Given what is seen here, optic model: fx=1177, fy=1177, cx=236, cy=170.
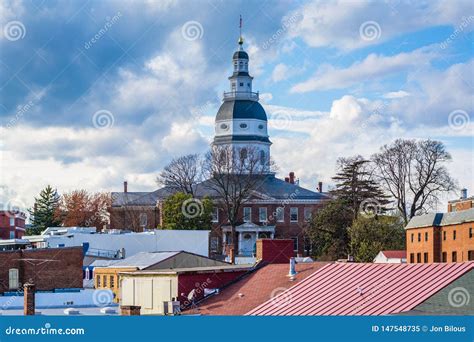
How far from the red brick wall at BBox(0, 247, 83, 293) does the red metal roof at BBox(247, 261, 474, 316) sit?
32.9 m

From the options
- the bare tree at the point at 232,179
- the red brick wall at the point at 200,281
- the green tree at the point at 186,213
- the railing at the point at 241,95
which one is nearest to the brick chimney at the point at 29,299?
the red brick wall at the point at 200,281

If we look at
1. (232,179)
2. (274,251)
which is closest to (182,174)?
(232,179)

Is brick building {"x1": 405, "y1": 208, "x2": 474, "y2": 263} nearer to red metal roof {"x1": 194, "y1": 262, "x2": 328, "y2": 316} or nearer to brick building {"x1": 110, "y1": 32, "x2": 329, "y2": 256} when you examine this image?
brick building {"x1": 110, "y1": 32, "x2": 329, "y2": 256}

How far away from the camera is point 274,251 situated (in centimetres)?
4922

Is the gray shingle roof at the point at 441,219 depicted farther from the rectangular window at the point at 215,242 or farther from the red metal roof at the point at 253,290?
the red metal roof at the point at 253,290

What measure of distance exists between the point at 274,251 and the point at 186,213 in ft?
187

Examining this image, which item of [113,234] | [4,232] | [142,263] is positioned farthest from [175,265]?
[4,232]

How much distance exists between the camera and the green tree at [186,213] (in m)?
104

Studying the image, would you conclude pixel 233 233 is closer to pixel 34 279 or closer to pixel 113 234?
pixel 113 234

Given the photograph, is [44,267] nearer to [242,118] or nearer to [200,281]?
[200,281]

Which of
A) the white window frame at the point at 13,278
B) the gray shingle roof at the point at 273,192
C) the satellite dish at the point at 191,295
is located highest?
the gray shingle roof at the point at 273,192

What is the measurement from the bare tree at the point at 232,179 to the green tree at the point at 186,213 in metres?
5.75

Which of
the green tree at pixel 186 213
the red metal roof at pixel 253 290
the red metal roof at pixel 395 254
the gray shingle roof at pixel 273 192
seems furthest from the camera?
the gray shingle roof at pixel 273 192

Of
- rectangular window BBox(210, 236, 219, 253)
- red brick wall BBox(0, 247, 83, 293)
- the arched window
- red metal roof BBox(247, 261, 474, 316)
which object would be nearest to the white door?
rectangular window BBox(210, 236, 219, 253)
